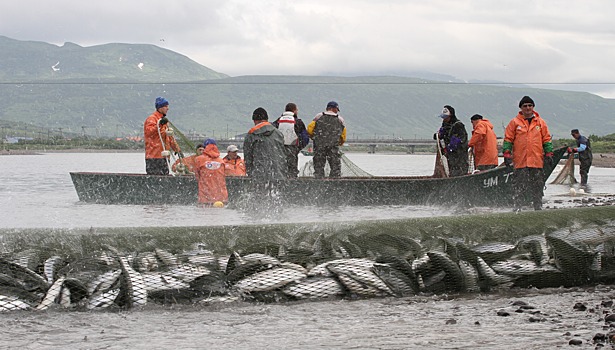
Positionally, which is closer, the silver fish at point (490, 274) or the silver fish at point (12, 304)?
the silver fish at point (12, 304)

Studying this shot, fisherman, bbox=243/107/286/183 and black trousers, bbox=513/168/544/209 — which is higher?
fisherman, bbox=243/107/286/183

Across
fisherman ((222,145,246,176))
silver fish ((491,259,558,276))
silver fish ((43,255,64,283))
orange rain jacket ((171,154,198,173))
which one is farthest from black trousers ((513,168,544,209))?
silver fish ((43,255,64,283))

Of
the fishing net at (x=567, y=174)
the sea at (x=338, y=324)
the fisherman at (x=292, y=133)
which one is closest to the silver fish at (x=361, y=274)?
the sea at (x=338, y=324)

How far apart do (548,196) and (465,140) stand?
22.0 feet

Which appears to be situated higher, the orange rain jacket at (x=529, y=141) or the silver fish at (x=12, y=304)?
the orange rain jacket at (x=529, y=141)

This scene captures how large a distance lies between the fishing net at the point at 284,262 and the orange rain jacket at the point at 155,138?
9445 millimetres

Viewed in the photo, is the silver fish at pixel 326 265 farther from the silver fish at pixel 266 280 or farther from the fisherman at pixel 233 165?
the fisherman at pixel 233 165

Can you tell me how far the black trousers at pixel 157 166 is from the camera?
19.0m

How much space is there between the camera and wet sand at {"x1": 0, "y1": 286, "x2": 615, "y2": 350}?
21.4 feet

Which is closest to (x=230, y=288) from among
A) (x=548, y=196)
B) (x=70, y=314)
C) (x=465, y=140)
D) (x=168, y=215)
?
(x=70, y=314)

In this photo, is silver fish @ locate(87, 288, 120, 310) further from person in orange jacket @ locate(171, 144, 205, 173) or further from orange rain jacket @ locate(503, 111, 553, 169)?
person in orange jacket @ locate(171, 144, 205, 173)

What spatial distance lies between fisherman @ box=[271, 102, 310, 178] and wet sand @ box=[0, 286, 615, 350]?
10433 mm

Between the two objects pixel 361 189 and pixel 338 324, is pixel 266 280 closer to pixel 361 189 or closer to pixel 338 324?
pixel 338 324

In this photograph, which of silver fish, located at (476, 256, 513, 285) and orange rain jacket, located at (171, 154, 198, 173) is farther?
orange rain jacket, located at (171, 154, 198, 173)
